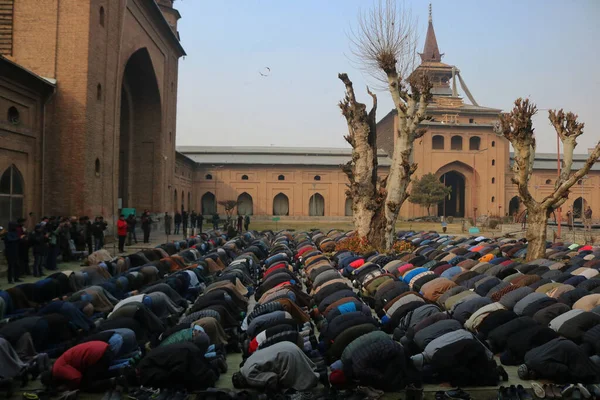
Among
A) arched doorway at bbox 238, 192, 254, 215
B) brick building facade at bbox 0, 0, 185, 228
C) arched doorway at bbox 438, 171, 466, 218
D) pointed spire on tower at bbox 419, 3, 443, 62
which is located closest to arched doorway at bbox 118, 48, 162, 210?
brick building facade at bbox 0, 0, 185, 228

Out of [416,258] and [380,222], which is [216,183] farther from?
[416,258]

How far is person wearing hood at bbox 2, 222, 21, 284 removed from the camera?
1161cm

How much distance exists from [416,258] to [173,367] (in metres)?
9.45

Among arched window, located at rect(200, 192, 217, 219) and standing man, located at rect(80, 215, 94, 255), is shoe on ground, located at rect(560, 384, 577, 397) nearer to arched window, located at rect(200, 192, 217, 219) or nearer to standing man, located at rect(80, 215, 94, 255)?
standing man, located at rect(80, 215, 94, 255)

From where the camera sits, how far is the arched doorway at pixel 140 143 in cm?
2764

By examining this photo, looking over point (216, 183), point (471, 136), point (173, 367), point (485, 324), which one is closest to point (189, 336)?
point (173, 367)

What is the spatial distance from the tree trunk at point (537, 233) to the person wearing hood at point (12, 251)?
548 inches

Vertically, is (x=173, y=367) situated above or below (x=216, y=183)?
below

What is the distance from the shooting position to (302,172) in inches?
1971

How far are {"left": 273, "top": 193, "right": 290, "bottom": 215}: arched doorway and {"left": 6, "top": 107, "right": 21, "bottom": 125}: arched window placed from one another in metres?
35.6

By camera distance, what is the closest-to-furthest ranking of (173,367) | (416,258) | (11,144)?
(173,367), (416,258), (11,144)

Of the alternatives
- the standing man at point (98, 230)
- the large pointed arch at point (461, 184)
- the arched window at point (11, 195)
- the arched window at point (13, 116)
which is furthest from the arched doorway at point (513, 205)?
the arched window at point (13, 116)

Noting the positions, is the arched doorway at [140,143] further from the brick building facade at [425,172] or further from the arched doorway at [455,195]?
the arched doorway at [455,195]

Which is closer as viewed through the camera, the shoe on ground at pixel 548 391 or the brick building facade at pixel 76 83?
the shoe on ground at pixel 548 391
